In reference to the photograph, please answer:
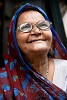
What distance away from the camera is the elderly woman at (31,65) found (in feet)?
5.58

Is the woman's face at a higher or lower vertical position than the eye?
lower

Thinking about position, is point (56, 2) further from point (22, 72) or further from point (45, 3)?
point (22, 72)

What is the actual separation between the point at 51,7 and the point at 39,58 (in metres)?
0.90

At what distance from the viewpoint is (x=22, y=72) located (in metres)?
1.80

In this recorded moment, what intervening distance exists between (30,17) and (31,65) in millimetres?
339

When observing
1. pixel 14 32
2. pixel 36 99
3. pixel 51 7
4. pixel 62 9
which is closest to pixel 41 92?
pixel 36 99

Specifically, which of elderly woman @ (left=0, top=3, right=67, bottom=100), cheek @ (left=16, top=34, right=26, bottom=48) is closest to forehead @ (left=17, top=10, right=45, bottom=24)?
elderly woman @ (left=0, top=3, right=67, bottom=100)

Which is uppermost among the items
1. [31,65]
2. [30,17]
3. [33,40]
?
[30,17]

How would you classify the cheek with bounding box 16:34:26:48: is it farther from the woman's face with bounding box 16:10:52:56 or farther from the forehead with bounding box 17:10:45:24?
the forehead with bounding box 17:10:45:24

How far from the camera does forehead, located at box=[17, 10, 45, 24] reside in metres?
1.80

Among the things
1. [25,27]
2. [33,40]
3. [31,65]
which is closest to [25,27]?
[25,27]

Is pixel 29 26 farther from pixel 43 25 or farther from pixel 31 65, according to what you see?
pixel 31 65

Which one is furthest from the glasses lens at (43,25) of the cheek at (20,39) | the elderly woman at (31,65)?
the cheek at (20,39)

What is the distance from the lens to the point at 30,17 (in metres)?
1.81
